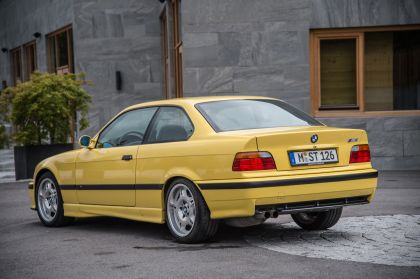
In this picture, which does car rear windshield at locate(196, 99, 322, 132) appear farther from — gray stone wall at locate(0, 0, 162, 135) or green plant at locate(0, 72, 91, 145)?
gray stone wall at locate(0, 0, 162, 135)

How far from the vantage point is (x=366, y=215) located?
9.05 metres

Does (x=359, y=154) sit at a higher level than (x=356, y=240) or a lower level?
higher

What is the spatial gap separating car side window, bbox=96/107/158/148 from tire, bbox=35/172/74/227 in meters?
0.92

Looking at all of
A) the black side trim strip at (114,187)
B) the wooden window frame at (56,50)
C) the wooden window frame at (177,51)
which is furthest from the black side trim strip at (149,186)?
the wooden window frame at (56,50)

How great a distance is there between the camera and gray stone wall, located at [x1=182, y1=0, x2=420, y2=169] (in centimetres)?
1556

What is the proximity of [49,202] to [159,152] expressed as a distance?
2.29 m

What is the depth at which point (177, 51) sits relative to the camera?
1839 centimetres

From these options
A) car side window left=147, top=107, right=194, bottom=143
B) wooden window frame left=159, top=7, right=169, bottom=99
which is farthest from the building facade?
car side window left=147, top=107, right=194, bottom=143

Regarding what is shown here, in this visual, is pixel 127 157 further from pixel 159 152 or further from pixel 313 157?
pixel 313 157

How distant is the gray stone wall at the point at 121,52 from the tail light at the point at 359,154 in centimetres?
1330

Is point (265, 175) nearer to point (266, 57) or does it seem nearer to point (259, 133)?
point (259, 133)

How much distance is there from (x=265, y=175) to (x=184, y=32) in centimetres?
970

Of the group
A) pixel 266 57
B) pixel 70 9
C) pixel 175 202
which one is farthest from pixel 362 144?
pixel 70 9

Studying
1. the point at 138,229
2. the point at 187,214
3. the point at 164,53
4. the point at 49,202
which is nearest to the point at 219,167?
the point at 187,214
